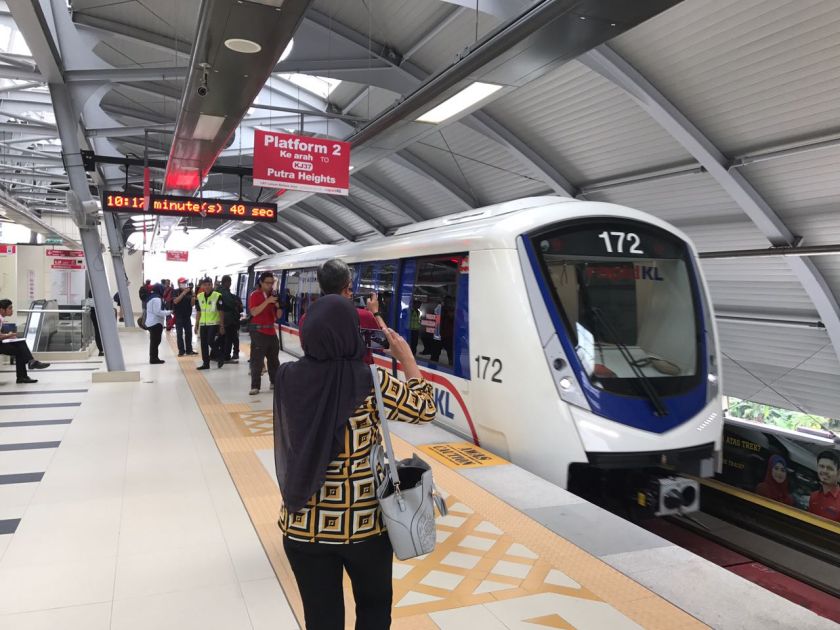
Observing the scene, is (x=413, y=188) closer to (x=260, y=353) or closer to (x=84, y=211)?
(x=84, y=211)

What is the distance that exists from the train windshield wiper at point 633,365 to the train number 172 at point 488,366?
34.5 inches

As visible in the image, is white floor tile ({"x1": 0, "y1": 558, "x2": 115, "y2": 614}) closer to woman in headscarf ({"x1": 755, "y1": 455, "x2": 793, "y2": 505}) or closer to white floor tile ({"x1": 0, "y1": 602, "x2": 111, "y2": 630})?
white floor tile ({"x1": 0, "y1": 602, "x2": 111, "y2": 630})

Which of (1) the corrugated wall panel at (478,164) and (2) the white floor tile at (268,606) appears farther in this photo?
(1) the corrugated wall panel at (478,164)

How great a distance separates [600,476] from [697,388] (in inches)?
41.9

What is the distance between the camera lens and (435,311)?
668 cm

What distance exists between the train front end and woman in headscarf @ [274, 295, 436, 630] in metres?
3.06

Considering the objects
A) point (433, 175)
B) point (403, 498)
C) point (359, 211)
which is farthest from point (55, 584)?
point (359, 211)

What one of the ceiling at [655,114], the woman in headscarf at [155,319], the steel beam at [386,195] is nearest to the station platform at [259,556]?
the ceiling at [655,114]

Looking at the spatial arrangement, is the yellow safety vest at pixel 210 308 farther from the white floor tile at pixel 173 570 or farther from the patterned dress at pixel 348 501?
the patterned dress at pixel 348 501

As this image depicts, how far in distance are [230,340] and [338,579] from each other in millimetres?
11206

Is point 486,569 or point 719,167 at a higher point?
point 719,167

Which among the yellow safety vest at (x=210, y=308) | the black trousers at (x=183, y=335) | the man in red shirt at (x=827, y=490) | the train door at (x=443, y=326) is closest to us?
the train door at (x=443, y=326)

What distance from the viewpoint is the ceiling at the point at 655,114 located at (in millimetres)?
9133

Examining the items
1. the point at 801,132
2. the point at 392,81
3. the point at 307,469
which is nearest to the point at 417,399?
the point at 307,469
